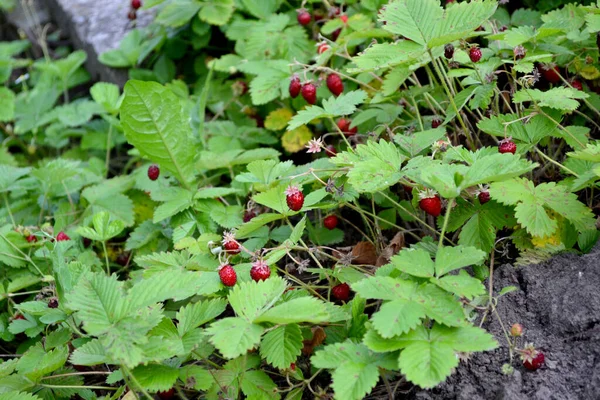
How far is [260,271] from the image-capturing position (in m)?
2.03

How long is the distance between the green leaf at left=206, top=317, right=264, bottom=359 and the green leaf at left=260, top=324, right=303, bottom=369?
0.55 ft

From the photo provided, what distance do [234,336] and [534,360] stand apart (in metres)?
0.82

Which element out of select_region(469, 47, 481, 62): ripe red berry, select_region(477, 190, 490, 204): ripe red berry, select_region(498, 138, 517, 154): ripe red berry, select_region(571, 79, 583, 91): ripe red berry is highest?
select_region(469, 47, 481, 62): ripe red berry

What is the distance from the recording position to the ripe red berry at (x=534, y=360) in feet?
5.66

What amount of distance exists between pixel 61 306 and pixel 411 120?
5.20 feet

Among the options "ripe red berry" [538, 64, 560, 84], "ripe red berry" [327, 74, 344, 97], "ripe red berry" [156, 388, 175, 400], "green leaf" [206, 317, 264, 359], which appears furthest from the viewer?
"ripe red berry" [327, 74, 344, 97]

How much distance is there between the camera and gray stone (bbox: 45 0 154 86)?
4.46 meters

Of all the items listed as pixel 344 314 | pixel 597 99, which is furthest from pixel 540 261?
pixel 597 99

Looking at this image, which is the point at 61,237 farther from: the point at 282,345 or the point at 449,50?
the point at 449,50

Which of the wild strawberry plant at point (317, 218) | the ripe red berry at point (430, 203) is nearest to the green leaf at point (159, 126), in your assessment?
the wild strawberry plant at point (317, 218)

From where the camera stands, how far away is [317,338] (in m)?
2.09

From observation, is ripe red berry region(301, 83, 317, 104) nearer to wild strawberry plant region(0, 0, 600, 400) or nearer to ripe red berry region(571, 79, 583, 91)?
wild strawberry plant region(0, 0, 600, 400)

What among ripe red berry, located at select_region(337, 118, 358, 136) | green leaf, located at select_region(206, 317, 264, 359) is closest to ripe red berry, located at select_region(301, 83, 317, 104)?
ripe red berry, located at select_region(337, 118, 358, 136)

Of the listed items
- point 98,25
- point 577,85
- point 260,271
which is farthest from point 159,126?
point 98,25
